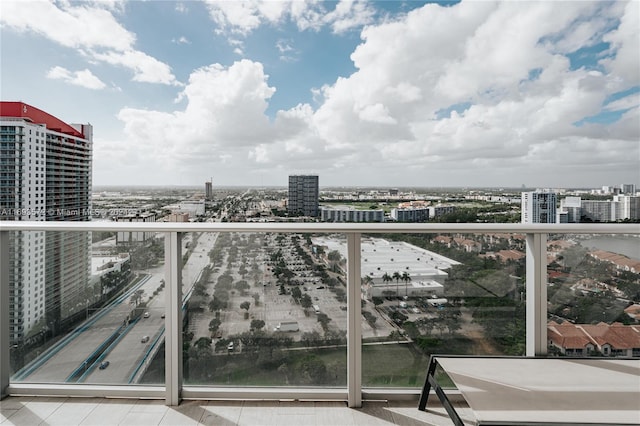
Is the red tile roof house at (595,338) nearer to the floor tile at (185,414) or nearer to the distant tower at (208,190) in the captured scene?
the floor tile at (185,414)

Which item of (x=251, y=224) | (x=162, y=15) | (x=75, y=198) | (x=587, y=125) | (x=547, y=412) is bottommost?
(x=547, y=412)

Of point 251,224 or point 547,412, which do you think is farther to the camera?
point 251,224

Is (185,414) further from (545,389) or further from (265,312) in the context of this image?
(545,389)

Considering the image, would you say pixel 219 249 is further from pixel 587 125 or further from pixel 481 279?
pixel 587 125

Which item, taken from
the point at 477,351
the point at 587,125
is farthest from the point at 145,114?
the point at 587,125

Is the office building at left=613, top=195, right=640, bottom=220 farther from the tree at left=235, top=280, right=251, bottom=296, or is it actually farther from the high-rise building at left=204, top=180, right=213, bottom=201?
the high-rise building at left=204, top=180, right=213, bottom=201

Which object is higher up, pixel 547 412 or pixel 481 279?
pixel 481 279
